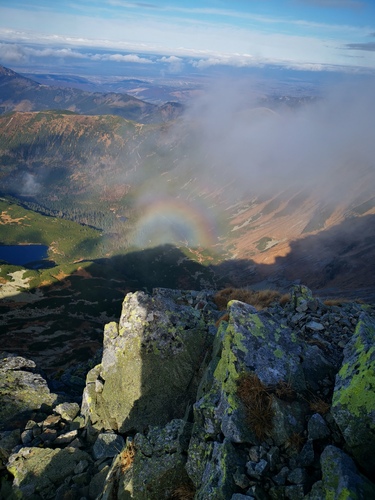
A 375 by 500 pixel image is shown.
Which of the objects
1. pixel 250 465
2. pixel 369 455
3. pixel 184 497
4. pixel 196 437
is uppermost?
pixel 369 455

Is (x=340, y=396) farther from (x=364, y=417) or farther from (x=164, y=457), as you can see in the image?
(x=164, y=457)

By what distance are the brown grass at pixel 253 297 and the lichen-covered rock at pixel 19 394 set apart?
21.6m

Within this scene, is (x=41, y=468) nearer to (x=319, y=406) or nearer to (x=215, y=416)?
(x=215, y=416)

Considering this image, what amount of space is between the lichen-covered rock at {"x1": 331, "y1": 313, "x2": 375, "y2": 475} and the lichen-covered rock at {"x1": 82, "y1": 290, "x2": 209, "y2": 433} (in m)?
10.4

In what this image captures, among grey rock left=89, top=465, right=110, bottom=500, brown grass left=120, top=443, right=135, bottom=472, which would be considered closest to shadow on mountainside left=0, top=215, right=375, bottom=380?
grey rock left=89, top=465, right=110, bottom=500

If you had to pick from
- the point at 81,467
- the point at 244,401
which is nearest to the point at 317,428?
the point at 244,401

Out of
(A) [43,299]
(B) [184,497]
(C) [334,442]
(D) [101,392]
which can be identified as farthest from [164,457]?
(A) [43,299]

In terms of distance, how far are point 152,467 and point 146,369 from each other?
871 cm

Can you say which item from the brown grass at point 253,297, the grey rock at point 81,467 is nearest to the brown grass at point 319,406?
the grey rock at point 81,467

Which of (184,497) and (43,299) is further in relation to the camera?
(43,299)

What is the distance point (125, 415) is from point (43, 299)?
149 meters

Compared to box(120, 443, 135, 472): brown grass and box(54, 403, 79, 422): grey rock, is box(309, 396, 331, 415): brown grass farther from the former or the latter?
box(54, 403, 79, 422): grey rock

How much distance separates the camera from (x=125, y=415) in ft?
65.9

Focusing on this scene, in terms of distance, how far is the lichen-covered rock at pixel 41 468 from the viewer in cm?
1706
